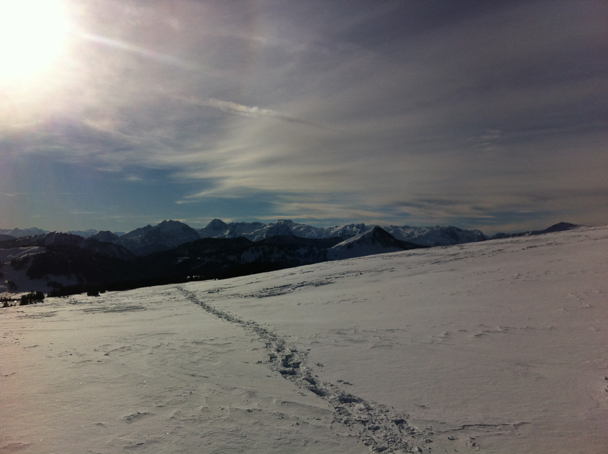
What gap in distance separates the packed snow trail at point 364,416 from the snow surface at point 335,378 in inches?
1.6

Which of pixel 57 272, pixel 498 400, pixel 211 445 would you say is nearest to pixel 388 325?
pixel 498 400

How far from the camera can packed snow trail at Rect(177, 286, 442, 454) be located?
583 cm

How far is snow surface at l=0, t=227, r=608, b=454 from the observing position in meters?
5.88

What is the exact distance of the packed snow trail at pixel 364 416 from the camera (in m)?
5.83

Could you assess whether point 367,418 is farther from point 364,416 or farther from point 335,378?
point 335,378

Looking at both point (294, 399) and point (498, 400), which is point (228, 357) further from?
point (498, 400)

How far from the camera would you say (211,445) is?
18.6 feet

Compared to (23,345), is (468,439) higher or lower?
lower

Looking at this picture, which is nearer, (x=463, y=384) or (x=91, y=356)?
(x=463, y=384)

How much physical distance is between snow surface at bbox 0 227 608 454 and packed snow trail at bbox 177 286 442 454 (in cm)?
4

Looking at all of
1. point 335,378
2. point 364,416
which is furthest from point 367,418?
point 335,378

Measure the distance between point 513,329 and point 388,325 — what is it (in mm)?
4700

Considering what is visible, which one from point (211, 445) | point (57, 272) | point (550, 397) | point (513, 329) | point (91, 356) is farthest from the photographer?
point (57, 272)

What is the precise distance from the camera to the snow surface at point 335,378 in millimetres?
5883
